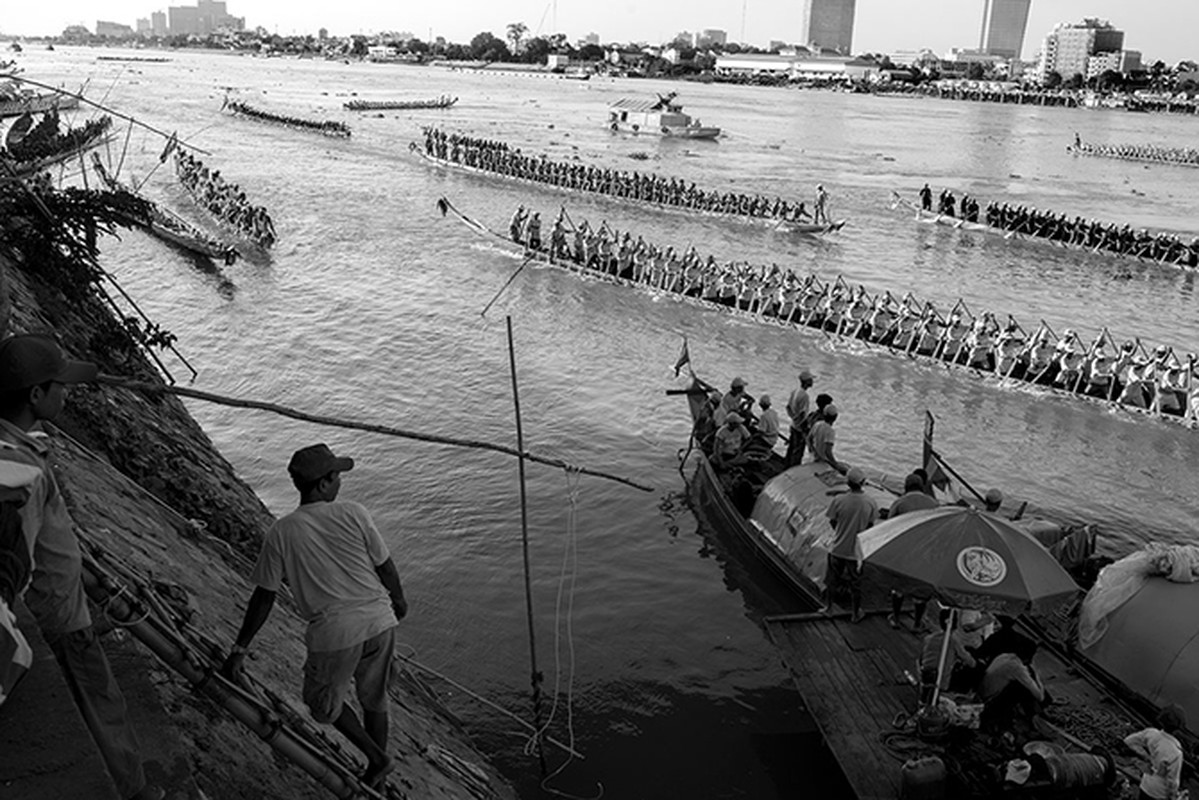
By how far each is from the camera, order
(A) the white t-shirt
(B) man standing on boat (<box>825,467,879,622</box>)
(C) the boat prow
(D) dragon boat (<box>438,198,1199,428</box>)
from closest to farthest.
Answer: (A) the white t-shirt → (B) man standing on boat (<box>825,467,879,622</box>) → (D) dragon boat (<box>438,198,1199,428</box>) → (C) the boat prow

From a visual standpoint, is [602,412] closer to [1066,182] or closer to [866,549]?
[866,549]

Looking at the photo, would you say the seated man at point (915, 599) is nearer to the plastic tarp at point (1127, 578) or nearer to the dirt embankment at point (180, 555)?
the plastic tarp at point (1127, 578)

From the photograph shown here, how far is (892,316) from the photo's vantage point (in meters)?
29.5

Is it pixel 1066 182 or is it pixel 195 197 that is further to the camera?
pixel 1066 182

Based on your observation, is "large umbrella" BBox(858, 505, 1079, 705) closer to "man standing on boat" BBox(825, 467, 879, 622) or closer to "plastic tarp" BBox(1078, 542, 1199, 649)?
"plastic tarp" BBox(1078, 542, 1199, 649)

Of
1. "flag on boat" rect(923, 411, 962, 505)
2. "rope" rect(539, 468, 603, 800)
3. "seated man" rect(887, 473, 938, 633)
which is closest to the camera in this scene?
"seated man" rect(887, 473, 938, 633)

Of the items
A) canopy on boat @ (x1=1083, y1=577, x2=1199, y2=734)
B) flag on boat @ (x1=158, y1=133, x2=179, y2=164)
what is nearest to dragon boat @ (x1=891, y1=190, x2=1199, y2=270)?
canopy on boat @ (x1=1083, y1=577, x2=1199, y2=734)

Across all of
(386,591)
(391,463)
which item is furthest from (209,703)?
(391,463)

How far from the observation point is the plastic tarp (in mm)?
9867

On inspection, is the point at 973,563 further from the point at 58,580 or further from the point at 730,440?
the point at 730,440

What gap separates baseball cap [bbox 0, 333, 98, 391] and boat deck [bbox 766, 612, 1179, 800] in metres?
7.26

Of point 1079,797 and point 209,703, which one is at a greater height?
point 209,703

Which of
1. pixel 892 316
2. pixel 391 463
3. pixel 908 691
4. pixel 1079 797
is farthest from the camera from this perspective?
pixel 892 316

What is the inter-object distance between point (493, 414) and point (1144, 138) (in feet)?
374
